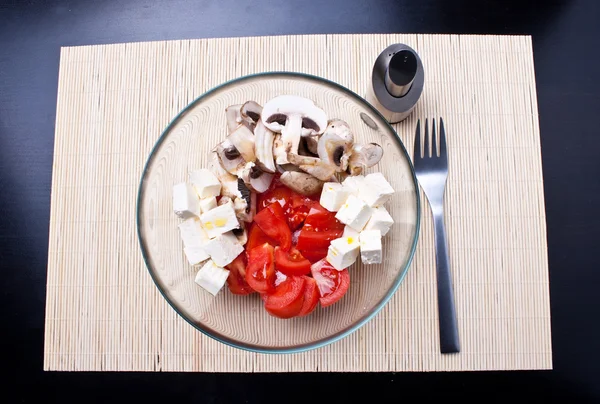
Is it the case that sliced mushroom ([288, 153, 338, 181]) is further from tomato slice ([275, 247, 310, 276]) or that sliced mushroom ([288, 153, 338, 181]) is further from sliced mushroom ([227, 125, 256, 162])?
tomato slice ([275, 247, 310, 276])

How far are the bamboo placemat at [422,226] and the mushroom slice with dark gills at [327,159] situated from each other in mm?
344

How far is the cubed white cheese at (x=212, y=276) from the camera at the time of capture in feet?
4.06

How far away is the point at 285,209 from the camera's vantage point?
1293 mm

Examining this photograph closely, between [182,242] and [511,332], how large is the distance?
1077 mm

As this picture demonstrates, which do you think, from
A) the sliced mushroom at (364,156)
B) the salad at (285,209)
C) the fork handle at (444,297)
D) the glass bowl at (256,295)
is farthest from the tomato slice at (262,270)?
the fork handle at (444,297)

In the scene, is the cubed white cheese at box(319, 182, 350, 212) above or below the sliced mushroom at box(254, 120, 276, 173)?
below

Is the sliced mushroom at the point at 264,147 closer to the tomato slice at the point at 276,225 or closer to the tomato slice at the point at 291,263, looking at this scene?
the tomato slice at the point at 276,225

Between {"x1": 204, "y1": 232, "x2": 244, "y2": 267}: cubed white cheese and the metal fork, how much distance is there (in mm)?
647

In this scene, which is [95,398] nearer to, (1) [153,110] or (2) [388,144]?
(1) [153,110]

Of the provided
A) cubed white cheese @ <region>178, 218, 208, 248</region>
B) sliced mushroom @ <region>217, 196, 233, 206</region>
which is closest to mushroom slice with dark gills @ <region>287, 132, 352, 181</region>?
sliced mushroom @ <region>217, 196, 233, 206</region>

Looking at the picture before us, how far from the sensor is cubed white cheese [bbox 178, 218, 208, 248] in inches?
50.2

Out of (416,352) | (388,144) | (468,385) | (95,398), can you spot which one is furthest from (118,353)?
(468,385)

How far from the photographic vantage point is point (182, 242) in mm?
1354

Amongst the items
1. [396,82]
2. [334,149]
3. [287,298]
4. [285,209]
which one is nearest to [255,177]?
[285,209]
